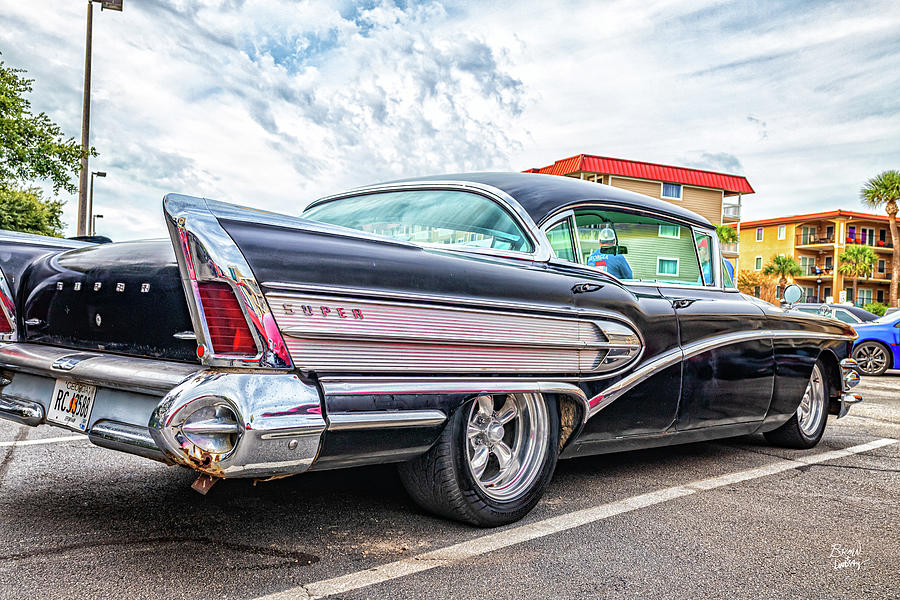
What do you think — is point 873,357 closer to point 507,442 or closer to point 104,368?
point 507,442

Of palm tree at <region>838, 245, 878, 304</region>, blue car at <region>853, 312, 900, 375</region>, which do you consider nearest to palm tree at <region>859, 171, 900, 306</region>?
palm tree at <region>838, 245, 878, 304</region>

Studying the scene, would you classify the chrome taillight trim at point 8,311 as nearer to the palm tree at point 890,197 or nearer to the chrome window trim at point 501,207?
the chrome window trim at point 501,207

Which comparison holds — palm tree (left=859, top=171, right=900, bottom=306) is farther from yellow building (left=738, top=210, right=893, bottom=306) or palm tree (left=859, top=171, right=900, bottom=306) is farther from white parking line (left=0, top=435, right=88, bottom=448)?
white parking line (left=0, top=435, right=88, bottom=448)

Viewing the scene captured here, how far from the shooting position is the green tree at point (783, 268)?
6444 cm

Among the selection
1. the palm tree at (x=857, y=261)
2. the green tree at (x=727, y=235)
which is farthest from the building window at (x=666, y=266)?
the palm tree at (x=857, y=261)

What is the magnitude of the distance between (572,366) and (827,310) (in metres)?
13.1

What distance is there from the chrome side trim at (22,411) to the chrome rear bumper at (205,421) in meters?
0.43

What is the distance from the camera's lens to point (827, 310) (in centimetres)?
1489

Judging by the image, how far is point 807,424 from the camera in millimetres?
5672

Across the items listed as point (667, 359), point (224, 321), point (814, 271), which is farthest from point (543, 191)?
point (814, 271)

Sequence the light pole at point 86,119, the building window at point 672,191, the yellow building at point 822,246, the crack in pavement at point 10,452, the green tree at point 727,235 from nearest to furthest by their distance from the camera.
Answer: the crack in pavement at point 10,452 → the light pole at point 86,119 → the building window at point 672,191 → the green tree at point 727,235 → the yellow building at point 822,246

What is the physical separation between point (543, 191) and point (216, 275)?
6.67 ft

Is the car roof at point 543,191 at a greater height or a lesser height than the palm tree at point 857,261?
lesser

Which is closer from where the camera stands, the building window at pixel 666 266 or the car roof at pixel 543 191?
the car roof at pixel 543 191
